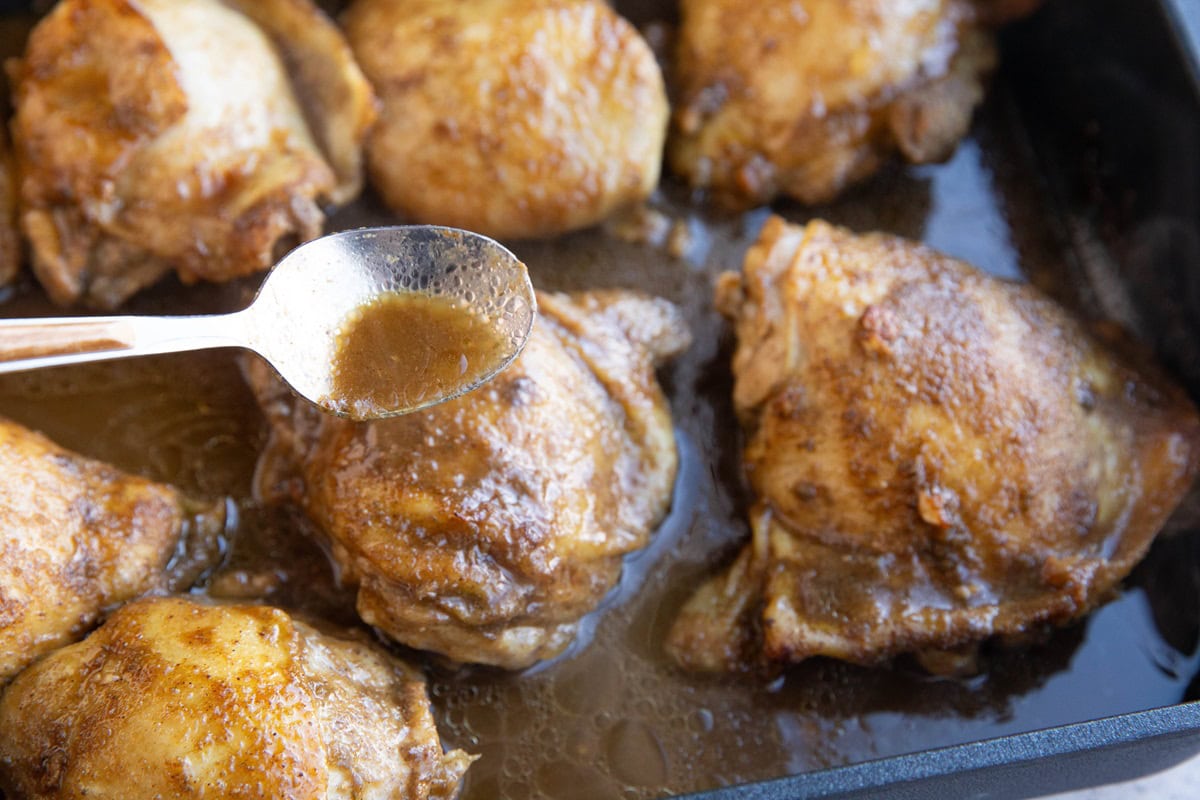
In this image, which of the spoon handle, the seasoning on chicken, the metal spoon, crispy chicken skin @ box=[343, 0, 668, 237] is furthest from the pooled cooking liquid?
the seasoning on chicken

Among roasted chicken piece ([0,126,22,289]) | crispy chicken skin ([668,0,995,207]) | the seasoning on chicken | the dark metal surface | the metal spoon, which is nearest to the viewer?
the dark metal surface

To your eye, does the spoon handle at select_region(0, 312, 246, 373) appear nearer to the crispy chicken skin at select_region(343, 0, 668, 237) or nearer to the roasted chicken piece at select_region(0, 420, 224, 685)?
the roasted chicken piece at select_region(0, 420, 224, 685)

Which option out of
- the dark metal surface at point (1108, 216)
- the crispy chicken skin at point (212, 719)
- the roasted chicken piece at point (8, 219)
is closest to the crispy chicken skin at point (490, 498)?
the crispy chicken skin at point (212, 719)

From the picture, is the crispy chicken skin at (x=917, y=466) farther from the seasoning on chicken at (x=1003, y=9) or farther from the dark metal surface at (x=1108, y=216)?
the seasoning on chicken at (x=1003, y=9)

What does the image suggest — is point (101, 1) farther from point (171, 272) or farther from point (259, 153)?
point (171, 272)

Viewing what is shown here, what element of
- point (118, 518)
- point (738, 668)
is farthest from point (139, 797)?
point (738, 668)

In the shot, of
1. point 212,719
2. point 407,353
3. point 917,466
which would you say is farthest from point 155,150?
point 917,466
